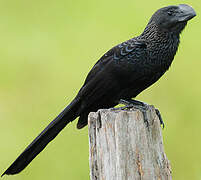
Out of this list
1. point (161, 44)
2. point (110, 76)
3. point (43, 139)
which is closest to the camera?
point (43, 139)

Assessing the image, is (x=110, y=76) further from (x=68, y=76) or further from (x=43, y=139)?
(x=68, y=76)

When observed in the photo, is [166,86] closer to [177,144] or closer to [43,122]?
[177,144]

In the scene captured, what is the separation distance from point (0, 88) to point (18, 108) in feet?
2.31

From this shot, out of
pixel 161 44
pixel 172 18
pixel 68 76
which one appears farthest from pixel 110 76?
pixel 68 76

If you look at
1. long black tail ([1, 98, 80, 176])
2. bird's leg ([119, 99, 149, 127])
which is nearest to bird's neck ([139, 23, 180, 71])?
bird's leg ([119, 99, 149, 127])

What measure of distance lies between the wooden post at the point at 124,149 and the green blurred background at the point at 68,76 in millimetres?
1782

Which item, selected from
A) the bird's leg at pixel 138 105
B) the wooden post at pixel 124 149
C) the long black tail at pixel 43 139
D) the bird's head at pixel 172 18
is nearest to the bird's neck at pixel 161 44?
the bird's head at pixel 172 18

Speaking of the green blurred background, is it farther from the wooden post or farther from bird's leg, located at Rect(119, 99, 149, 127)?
the wooden post

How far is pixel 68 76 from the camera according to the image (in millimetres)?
8711

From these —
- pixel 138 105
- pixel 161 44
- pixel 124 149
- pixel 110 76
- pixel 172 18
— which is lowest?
pixel 124 149

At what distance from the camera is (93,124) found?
377 centimetres

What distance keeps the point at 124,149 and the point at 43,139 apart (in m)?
1.12

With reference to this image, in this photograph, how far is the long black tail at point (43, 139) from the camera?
4254mm

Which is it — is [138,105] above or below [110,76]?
below
